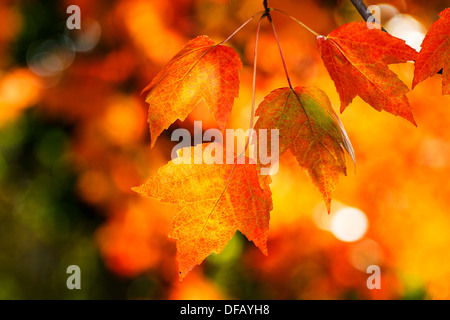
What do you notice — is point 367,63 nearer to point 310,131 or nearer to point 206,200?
point 310,131

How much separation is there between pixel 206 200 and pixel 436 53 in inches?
14.2

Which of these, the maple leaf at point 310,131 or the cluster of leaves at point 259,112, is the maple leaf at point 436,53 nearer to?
the cluster of leaves at point 259,112

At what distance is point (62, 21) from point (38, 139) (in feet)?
2.74

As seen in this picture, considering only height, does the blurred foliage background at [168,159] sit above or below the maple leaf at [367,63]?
above

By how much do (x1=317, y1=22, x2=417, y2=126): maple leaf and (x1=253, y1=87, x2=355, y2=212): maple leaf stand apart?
0.04m

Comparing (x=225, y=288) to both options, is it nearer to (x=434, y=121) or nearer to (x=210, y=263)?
(x=210, y=263)

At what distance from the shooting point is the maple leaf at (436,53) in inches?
19.3

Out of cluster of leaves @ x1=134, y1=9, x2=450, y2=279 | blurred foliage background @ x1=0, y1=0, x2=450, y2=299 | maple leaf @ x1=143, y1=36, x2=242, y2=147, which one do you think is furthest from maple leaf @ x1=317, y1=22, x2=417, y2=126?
blurred foliage background @ x1=0, y1=0, x2=450, y2=299

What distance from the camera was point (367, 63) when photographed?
1.74 feet

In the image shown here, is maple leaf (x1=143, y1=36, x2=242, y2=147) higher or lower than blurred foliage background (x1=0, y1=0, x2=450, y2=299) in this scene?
lower

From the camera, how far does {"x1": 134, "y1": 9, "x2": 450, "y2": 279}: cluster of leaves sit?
0.50 meters

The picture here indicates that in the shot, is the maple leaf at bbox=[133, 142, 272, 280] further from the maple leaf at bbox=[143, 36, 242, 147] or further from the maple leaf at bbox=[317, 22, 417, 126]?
the maple leaf at bbox=[317, 22, 417, 126]

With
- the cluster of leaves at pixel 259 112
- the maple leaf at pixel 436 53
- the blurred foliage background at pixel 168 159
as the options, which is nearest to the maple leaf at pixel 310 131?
the cluster of leaves at pixel 259 112

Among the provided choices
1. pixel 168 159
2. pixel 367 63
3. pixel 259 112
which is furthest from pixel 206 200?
pixel 168 159
